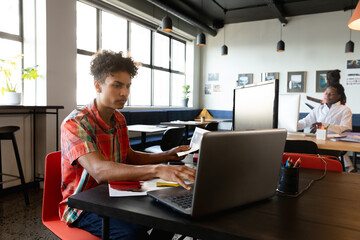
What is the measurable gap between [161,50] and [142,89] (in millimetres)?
1323

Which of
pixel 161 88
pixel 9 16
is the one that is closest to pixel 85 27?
pixel 9 16

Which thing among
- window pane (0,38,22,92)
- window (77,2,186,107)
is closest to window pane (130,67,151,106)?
window (77,2,186,107)

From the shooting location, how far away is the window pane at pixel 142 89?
6.44m

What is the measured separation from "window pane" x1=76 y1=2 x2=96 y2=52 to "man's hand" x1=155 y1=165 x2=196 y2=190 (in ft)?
15.0

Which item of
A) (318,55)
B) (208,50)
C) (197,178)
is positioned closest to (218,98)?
(208,50)

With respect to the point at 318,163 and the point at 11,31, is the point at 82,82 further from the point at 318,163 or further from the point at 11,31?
the point at 318,163

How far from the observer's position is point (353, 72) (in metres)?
6.71

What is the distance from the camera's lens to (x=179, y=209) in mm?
714

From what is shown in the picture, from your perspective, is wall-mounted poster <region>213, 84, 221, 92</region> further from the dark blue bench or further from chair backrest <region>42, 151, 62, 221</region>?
chair backrest <region>42, 151, 62, 221</region>

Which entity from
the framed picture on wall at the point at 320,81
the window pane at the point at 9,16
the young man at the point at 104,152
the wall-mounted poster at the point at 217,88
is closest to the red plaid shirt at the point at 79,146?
the young man at the point at 104,152

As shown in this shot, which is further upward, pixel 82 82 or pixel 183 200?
pixel 82 82

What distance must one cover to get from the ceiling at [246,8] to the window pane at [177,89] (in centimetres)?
Result: 162

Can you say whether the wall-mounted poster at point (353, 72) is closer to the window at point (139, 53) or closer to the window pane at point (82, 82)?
the window at point (139, 53)

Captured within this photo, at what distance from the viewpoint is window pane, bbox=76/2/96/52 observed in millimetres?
4938
